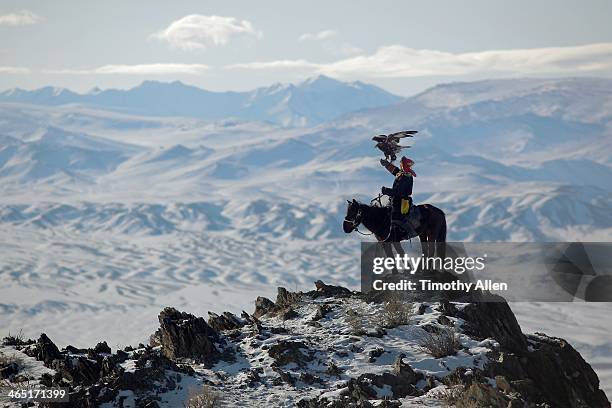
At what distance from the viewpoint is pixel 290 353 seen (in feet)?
59.2

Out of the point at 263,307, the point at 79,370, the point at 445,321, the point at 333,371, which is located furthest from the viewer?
the point at 263,307

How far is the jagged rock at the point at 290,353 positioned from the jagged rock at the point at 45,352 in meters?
5.42

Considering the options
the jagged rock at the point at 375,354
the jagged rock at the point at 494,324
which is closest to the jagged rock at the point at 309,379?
the jagged rock at the point at 375,354

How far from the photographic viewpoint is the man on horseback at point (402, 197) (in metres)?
21.9

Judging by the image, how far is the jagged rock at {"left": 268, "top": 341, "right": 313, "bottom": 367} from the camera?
58.6ft

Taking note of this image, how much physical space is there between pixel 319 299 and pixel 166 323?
5.43 meters

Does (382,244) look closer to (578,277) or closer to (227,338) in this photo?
(227,338)

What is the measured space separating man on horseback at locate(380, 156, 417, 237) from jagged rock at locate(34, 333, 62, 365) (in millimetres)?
9793

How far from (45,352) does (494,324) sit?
38.1 feet

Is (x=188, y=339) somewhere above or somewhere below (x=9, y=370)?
above

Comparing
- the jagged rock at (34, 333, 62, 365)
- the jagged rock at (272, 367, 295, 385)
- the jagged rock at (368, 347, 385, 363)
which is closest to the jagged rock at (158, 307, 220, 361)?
the jagged rock at (272, 367, 295, 385)

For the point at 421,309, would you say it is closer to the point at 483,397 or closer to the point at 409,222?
the point at 409,222

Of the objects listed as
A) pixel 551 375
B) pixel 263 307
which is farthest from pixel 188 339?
pixel 551 375

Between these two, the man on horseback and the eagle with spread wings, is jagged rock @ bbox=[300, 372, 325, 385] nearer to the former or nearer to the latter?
the man on horseback
